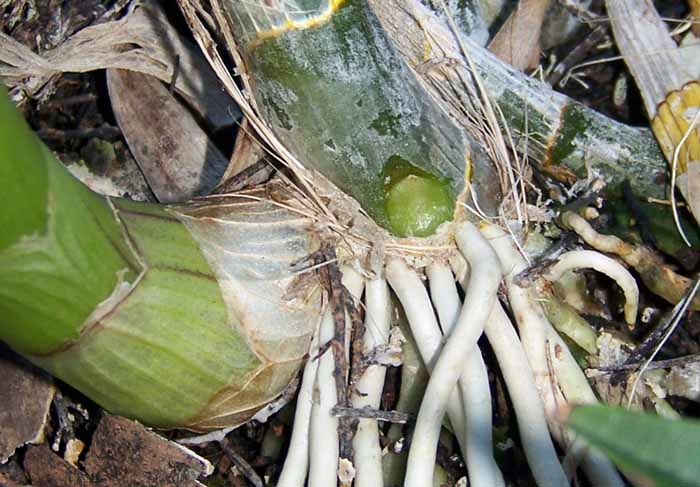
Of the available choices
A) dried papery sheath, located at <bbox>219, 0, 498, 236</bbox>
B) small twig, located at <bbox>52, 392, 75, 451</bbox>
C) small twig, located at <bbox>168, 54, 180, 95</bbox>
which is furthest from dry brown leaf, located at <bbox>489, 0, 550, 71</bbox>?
small twig, located at <bbox>52, 392, 75, 451</bbox>

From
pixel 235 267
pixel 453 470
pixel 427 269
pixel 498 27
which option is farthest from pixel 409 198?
pixel 498 27

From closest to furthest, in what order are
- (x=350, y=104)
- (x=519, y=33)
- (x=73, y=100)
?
1. (x=350, y=104)
2. (x=519, y=33)
3. (x=73, y=100)

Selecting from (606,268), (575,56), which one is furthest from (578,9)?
(606,268)

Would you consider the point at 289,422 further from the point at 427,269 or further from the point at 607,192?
the point at 607,192

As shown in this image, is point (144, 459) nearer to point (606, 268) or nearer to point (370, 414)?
point (370, 414)

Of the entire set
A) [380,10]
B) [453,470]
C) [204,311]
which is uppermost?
[380,10]

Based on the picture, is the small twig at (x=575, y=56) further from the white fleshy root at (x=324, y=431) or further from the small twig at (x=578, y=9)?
the white fleshy root at (x=324, y=431)

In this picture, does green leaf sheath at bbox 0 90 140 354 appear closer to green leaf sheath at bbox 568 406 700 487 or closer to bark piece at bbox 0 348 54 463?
bark piece at bbox 0 348 54 463
